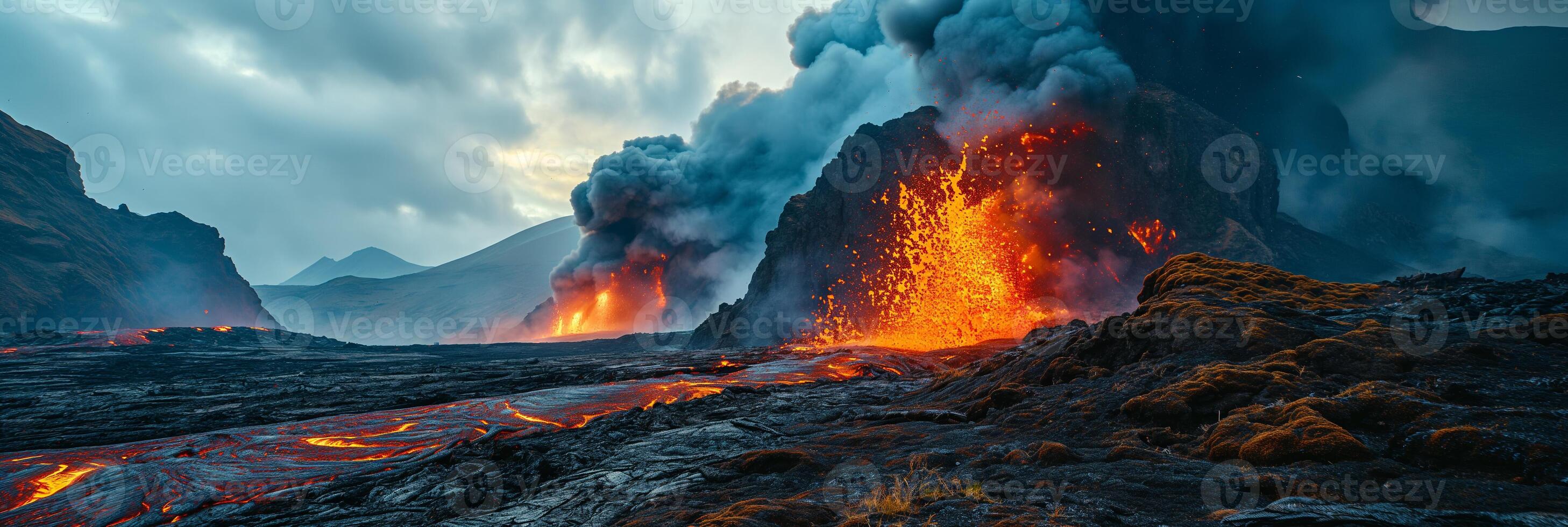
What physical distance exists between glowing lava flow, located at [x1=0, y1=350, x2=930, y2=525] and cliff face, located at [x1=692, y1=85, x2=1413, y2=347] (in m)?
58.2

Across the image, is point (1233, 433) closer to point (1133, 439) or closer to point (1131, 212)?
point (1133, 439)

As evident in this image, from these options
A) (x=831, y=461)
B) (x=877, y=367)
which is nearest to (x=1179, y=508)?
(x=831, y=461)

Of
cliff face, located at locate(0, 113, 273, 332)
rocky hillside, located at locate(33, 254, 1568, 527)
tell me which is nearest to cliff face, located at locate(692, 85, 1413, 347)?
rocky hillside, located at locate(33, 254, 1568, 527)

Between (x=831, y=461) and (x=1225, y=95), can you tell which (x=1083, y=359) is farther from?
(x=1225, y=95)

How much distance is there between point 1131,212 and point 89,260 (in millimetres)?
144681

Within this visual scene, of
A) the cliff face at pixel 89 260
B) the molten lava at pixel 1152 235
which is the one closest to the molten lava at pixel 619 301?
the cliff face at pixel 89 260

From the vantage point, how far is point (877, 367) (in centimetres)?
3359

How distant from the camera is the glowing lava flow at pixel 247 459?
11727 mm

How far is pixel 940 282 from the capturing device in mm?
67375

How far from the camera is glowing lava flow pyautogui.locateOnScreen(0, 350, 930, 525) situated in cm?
1173

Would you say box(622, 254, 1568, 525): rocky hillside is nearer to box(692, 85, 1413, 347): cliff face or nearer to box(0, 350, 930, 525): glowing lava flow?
box(0, 350, 930, 525): glowing lava flow

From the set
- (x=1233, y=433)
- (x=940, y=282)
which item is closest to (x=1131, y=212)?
(x=940, y=282)

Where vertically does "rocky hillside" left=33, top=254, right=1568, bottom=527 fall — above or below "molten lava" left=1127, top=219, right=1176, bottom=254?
below

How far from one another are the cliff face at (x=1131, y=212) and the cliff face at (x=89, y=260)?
273ft
